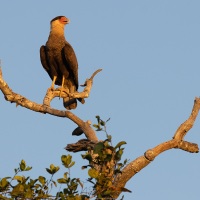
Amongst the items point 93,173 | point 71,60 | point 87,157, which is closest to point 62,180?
point 93,173

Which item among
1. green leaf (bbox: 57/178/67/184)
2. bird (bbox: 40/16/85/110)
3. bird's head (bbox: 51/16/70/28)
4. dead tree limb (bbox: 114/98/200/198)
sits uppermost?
bird's head (bbox: 51/16/70/28)

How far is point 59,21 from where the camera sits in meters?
12.5

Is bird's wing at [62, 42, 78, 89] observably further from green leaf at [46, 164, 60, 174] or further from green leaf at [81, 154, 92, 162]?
green leaf at [46, 164, 60, 174]

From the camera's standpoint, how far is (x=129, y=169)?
6.16 m

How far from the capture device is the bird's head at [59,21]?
1243cm

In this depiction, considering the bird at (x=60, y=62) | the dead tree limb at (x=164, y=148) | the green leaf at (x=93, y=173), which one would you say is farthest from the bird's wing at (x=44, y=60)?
the green leaf at (x=93, y=173)

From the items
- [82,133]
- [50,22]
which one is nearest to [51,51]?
[50,22]

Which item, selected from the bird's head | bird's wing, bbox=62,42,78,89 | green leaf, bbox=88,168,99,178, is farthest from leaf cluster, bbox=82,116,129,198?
the bird's head

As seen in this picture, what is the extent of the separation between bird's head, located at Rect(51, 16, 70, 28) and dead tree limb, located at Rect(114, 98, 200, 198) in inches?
236

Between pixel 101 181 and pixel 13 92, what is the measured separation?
404cm

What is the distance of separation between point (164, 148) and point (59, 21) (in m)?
6.58

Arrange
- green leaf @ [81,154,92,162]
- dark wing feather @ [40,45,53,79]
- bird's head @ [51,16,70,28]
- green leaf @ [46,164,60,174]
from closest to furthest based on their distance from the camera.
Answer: green leaf @ [46,164,60,174]
green leaf @ [81,154,92,162]
dark wing feather @ [40,45,53,79]
bird's head @ [51,16,70,28]

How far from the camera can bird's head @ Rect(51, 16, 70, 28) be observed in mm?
12428

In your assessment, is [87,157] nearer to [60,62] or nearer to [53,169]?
[53,169]
